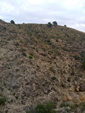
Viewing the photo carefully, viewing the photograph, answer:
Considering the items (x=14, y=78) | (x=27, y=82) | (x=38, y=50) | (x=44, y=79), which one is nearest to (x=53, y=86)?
(x=44, y=79)

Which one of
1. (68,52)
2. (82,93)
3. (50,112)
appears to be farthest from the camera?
(68,52)

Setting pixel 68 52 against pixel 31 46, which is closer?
pixel 31 46

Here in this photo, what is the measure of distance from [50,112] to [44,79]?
6.98 metres

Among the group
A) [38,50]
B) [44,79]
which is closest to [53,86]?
[44,79]

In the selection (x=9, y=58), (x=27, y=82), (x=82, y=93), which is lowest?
(x=82, y=93)

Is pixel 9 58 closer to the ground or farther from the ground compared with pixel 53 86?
farther from the ground

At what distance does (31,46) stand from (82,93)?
14.5m

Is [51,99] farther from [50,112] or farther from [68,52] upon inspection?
[68,52]

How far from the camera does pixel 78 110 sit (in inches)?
596

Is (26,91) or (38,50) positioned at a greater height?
(38,50)

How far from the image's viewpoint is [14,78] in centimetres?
1991

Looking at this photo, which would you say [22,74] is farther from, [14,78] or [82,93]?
[82,93]

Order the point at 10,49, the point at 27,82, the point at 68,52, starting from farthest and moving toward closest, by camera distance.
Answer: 1. the point at 68,52
2. the point at 10,49
3. the point at 27,82

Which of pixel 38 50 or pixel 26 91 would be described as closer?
pixel 26 91
